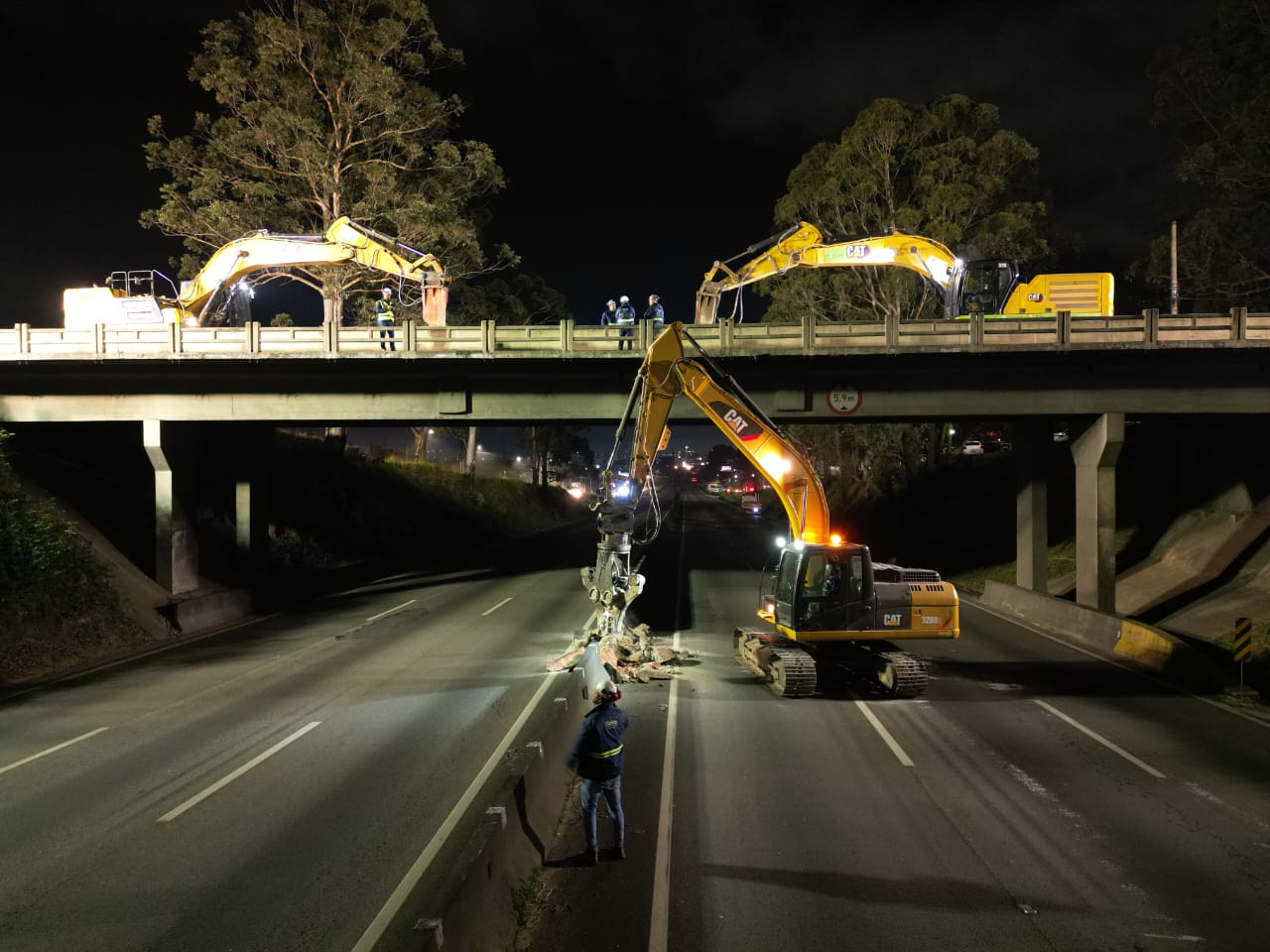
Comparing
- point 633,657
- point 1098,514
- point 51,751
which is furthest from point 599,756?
point 1098,514

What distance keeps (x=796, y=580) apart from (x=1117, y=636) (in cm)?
914

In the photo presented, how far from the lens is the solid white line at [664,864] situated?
637 cm

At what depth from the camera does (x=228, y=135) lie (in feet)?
102

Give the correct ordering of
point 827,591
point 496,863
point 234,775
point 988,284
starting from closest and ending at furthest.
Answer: point 496,863 → point 234,775 → point 827,591 → point 988,284

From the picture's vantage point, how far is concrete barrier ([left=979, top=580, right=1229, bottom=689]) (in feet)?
50.9

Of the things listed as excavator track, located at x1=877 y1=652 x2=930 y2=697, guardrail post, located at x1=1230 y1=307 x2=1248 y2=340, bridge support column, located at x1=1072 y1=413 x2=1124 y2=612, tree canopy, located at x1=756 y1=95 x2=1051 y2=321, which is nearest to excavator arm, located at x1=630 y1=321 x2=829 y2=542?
excavator track, located at x1=877 y1=652 x2=930 y2=697

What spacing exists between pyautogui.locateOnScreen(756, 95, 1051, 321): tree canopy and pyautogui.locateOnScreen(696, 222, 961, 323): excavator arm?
13.1 metres

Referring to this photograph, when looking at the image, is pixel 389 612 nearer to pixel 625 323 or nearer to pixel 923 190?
pixel 625 323

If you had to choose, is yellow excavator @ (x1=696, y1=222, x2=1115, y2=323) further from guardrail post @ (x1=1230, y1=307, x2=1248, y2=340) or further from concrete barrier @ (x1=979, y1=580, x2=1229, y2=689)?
concrete barrier @ (x1=979, y1=580, x2=1229, y2=689)

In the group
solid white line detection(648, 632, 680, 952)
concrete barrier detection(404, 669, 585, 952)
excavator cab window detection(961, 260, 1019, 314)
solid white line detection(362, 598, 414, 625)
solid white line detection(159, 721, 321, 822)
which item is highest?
excavator cab window detection(961, 260, 1019, 314)

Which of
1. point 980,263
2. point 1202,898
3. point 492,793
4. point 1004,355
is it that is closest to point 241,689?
point 492,793

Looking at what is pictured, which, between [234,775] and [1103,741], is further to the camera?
[1103,741]

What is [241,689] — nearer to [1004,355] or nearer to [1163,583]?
[1004,355]

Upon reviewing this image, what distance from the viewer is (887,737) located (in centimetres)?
1202
